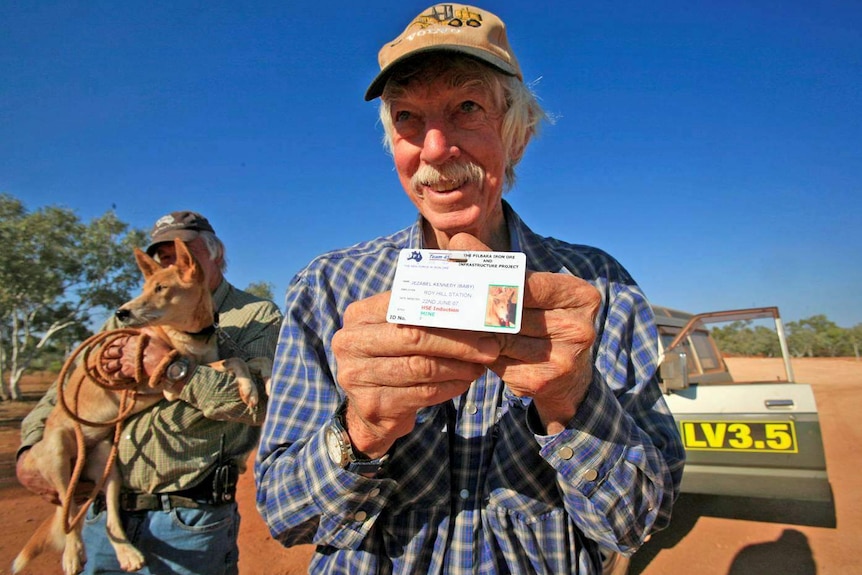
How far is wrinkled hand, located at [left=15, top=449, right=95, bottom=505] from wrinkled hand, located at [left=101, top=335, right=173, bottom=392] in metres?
0.88

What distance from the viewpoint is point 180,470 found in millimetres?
2924

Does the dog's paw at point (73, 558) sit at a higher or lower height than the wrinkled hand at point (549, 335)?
lower

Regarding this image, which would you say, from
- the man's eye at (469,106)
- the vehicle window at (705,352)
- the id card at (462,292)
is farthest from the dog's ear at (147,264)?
the vehicle window at (705,352)

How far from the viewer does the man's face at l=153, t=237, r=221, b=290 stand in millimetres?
3822

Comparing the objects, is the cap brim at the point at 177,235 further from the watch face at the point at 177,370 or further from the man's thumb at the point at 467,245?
the man's thumb at the point at 467,245

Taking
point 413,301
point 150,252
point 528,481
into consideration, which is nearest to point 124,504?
point 150,252

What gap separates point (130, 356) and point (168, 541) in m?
1.18

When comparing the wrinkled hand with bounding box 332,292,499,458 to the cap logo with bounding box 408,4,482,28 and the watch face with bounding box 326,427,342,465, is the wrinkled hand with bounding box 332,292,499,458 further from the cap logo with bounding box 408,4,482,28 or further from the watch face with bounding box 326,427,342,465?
the cap logo with bounding box 408,4,482,28

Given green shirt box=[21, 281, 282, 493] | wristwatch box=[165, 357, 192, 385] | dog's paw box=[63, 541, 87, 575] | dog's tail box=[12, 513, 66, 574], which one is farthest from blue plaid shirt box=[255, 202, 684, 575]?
dog's tail box=[12, 513, 66, 574]

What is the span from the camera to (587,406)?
3.98ft

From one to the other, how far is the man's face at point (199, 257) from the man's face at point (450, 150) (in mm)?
2730

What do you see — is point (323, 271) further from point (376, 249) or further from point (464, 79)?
point (464, 79)

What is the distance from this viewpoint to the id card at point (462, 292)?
1.01 meters

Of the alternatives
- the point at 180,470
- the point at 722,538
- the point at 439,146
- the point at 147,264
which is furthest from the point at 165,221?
the point at 722,538
